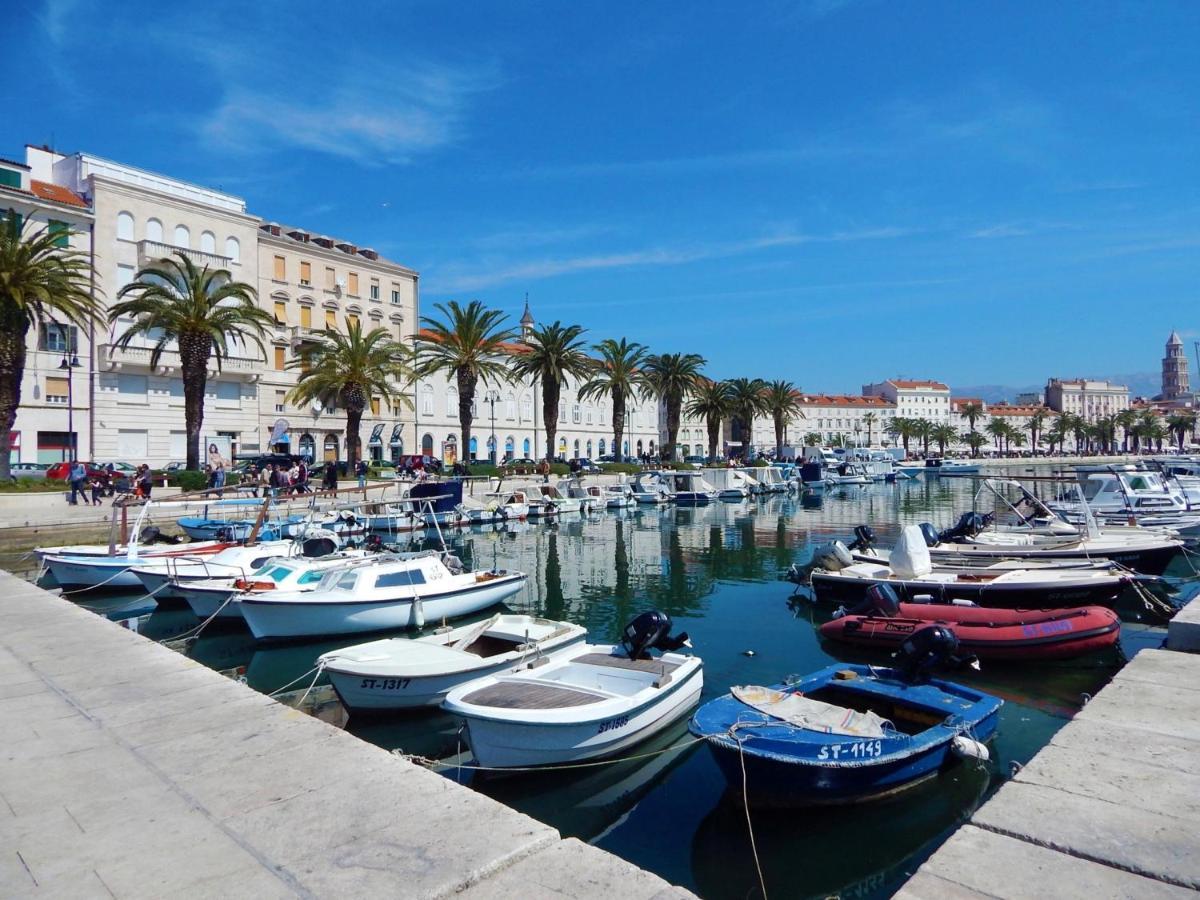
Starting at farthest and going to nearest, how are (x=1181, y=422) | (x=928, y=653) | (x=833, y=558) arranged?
(x=1181, y=422)
(x=833, y=558)
(x=928, y=653)

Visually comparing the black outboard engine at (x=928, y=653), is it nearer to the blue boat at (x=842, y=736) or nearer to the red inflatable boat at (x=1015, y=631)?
the blue boat at (x=842, y=736)

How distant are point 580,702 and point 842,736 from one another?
3.23m

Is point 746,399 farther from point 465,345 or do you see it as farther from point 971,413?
point 971,413

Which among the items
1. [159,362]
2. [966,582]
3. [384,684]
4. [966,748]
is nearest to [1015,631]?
[966,582]

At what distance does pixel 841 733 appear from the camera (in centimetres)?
897

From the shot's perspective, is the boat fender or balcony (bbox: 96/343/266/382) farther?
balcony (bbox: 96/343/266/382)

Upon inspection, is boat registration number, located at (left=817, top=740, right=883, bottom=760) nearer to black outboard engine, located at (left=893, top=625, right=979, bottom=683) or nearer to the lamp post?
black outboard engine, located at (left=893, top=625, right=979, bottom=683)

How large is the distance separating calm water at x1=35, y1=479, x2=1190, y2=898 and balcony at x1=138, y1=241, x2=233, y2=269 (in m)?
37.4

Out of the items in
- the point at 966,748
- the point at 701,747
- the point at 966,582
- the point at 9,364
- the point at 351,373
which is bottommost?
the point at 701,747

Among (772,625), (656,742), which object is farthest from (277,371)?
(656,742)

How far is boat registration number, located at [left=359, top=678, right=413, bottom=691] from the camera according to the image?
1189 centimetres

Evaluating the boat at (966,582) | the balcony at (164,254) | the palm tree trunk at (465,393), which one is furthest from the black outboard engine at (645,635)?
the balcony at (164,254)

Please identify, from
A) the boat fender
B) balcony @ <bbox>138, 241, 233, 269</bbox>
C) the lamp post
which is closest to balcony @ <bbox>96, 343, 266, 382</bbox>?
balcony @ <bbox>138, 241, 233, 269</bbox>

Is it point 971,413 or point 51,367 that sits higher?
point 971,413
